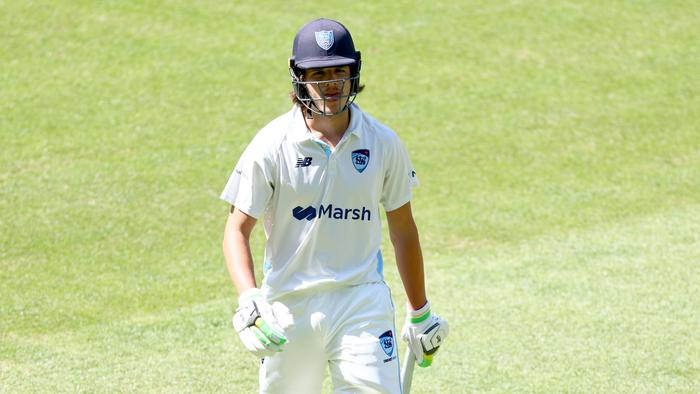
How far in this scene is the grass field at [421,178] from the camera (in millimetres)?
8352

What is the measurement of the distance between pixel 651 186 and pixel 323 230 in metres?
8.08

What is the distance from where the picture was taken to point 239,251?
5.10 meters

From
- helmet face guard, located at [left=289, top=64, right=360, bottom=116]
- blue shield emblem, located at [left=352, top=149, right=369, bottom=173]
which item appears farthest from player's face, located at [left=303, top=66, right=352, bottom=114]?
blue shield emblem, located at [left=352, top=149, right=369, bottom=173]

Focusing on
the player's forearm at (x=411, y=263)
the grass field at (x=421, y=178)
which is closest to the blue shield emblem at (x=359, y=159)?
the player's forearm at (x=411, y=263)

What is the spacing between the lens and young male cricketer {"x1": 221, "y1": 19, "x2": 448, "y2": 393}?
5141 millimetres

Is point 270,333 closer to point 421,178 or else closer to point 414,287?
point 414,287

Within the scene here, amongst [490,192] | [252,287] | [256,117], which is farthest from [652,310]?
[256,117]

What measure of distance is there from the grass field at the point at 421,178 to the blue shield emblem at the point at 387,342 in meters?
2.50

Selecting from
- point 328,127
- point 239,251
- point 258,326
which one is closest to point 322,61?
point 328,127

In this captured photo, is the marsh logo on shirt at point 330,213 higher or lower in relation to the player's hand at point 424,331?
higher

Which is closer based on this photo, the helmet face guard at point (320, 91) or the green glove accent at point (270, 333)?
the green glove accent at point (270, 333)

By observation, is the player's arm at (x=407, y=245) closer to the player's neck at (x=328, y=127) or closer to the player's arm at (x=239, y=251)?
the player's neck at (x=328, y=127)

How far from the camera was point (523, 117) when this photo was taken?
45.9 ft

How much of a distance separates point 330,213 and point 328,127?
1.38 ft
